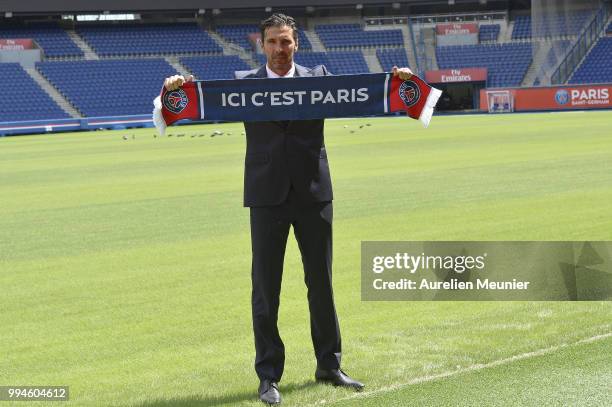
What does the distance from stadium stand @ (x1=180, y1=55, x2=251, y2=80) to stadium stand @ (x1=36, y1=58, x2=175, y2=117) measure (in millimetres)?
1862

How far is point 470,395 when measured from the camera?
5.60m

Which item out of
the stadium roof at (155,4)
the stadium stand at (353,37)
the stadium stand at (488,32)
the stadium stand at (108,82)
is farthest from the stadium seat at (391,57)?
the stadium stand at (108,82)

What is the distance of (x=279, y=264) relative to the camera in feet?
19.2

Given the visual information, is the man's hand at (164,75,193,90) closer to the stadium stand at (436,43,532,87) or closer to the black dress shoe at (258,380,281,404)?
the black dress shoe at (258,380,281,404)

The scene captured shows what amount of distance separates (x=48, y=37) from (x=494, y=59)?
111 feet

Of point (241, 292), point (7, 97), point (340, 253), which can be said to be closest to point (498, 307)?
point (241, 292)

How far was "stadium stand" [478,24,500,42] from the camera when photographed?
76875 millimetres

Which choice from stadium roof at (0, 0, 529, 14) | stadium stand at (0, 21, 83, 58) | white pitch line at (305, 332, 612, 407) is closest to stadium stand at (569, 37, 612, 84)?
stadium roof at (0, 0, 529, 14)

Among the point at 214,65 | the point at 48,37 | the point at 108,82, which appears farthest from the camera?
the point at 214,65

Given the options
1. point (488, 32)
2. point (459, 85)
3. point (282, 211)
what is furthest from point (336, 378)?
point (488, 32)

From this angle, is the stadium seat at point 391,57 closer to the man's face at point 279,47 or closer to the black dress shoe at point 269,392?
the man's face at point 279,47

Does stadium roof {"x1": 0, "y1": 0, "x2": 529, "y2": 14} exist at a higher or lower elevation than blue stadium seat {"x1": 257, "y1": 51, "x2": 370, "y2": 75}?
higher

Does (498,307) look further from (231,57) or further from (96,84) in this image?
(231,57)

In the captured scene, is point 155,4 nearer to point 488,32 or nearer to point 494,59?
point 494,59
